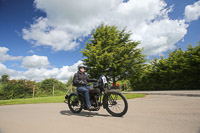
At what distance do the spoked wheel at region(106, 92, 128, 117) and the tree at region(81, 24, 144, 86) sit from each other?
9.00 metres

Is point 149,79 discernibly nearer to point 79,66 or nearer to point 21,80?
point 79,66

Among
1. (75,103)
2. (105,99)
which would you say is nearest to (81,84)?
(75,103)

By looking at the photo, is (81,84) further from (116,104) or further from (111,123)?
(111,123)

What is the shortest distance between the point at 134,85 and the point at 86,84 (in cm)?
2121

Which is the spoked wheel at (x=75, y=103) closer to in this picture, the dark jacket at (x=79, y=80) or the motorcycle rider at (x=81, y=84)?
the motorcycle rider at (x=81, y=84)

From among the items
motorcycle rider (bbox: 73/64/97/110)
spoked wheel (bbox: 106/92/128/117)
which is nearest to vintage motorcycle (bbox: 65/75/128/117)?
spoked wheel (bbox: 106/92/128/117)

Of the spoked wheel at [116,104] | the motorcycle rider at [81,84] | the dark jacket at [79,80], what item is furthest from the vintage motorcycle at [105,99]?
the dark jacket at [79,80]

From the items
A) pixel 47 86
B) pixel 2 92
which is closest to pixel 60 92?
pixel 47 86

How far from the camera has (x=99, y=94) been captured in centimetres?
385

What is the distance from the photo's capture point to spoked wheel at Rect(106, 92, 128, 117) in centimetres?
345

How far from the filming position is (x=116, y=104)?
11.9 ft

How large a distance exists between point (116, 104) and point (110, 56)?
9242 millimetres

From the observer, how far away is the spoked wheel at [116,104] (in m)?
3.45

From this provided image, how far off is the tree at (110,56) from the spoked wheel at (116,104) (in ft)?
29.5
